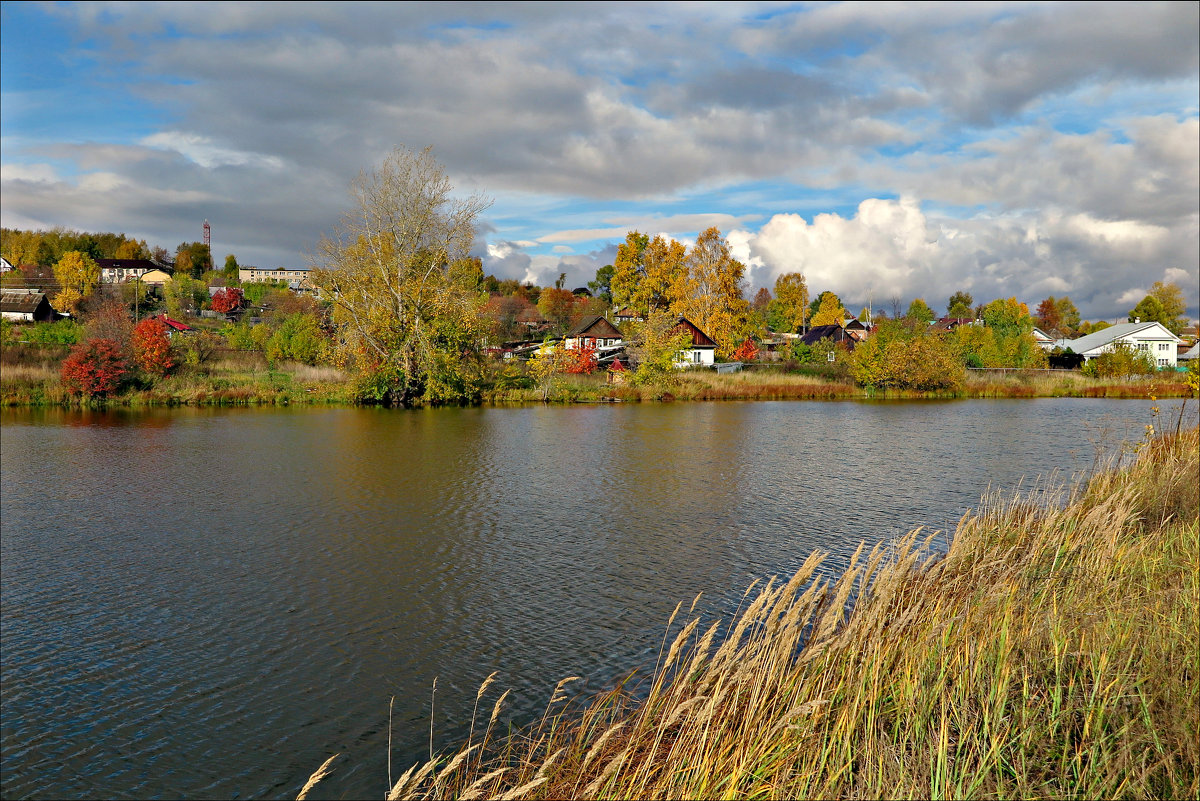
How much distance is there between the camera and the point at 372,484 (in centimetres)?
2130

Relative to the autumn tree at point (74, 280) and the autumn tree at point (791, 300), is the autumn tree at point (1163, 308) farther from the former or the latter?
the autumn tree at point (74, 280)

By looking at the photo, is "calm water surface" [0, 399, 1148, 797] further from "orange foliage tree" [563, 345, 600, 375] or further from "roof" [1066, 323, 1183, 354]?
"roof" [1066, 323, 1183, 354]

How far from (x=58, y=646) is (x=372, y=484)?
11.5m

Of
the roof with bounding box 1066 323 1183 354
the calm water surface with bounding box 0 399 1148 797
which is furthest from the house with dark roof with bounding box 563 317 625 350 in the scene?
the roof with bounding box 1066 323 1183 354

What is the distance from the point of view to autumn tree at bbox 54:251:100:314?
88.9 metres

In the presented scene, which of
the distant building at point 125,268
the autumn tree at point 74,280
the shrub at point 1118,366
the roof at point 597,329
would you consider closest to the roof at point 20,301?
the autumn tree at point 74,280

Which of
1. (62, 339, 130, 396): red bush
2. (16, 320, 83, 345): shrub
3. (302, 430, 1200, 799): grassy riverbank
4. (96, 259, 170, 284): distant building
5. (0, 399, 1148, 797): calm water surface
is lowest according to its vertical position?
(0, 399, 1148, 797): calm water surface

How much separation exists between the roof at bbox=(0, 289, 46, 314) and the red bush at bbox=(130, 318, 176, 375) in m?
50.7

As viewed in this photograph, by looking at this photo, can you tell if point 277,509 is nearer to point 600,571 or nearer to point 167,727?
point 600,571

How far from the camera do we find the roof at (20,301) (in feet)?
271

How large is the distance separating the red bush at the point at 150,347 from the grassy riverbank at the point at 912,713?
47.5 metres

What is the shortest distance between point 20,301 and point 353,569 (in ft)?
313

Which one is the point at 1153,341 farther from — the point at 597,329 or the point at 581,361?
the point at 581,361

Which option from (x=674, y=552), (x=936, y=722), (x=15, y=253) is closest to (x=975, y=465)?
(x=674, y=552)
